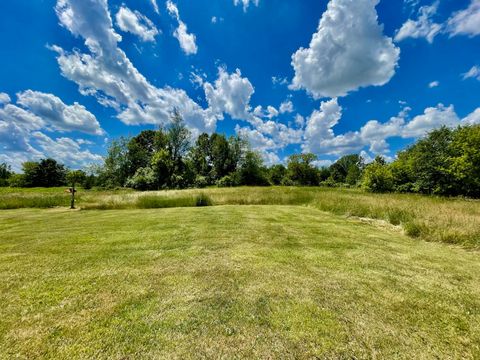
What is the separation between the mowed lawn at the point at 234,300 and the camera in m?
2.13

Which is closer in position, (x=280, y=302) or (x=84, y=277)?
(x=280, y=302)

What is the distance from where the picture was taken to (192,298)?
294 centimetres

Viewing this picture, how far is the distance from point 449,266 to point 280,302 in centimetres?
415

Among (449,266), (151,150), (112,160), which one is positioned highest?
(151,150)

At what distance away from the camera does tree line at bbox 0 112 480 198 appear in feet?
84.2

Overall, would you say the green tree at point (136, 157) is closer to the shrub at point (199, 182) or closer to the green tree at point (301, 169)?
the shrub at point (199, 182)

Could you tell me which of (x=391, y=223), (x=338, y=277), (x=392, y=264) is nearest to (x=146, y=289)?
(x=338, y=277)

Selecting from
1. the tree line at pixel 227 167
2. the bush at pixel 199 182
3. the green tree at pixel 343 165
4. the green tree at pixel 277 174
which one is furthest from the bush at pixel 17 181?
the green tree at pixel 343 165

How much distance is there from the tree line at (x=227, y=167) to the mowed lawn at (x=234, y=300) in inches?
831

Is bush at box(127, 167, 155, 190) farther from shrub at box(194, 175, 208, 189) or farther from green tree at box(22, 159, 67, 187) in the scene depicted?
green tree at box(22, 159, 67, 187)

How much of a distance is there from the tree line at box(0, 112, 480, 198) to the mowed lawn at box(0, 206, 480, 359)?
69.2 feet

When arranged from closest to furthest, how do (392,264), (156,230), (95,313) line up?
(95,313) → (392,264) → (156,230)

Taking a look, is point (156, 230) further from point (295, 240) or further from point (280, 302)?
point (280, 302)

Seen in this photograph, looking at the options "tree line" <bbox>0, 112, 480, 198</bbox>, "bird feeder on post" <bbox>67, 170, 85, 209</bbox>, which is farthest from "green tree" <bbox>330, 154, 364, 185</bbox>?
"bird feeder on post" <bbox>67, 170, 85, 209</bbox>
